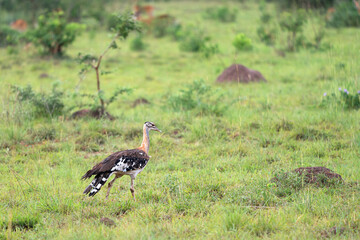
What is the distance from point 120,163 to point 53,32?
1055cm

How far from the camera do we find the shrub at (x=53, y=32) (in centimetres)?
1412

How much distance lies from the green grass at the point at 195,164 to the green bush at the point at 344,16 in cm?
689

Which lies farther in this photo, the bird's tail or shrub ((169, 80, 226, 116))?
shrub ((169, 80, 226, 116))

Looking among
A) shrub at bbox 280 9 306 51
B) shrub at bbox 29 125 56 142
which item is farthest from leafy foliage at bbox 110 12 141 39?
shrub at bbox 280 9 306 51

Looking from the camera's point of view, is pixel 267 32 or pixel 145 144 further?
pixel 267 32

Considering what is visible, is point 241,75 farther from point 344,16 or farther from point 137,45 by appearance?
point 344,16

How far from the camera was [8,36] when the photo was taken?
14.8 meters

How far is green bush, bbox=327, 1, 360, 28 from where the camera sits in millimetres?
17969

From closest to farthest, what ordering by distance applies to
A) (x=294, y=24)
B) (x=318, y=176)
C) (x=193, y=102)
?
(x=318, y=176), (x=193, y=102), (x=294, y=24)

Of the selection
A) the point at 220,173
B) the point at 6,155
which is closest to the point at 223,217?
the point at 220,173

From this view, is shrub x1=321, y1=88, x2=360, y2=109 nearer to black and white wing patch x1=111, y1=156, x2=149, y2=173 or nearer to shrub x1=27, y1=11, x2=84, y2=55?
black and white wing patch x1=111, y1=156, x2=149, y2=173

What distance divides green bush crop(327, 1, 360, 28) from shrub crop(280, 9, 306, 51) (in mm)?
3946

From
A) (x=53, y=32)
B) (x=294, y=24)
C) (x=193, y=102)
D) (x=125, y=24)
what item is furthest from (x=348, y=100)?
(x=53, y=32)

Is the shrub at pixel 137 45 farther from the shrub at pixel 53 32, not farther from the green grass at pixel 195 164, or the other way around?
the green grass at pixel 195 164
